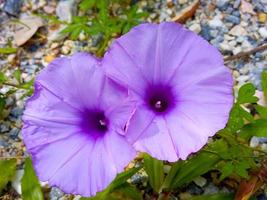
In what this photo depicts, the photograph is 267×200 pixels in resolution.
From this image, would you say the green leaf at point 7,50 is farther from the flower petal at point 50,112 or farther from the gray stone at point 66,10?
the flower petal at point 50,112

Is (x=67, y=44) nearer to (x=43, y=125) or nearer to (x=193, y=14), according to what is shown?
(x=193, y=14)

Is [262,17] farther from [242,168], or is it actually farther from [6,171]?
[6,171]

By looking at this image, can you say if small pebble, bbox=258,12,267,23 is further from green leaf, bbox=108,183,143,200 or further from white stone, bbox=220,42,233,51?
green leaf, bbox=108,183,143,200

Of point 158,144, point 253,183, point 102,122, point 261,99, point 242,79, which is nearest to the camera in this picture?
point 158,144

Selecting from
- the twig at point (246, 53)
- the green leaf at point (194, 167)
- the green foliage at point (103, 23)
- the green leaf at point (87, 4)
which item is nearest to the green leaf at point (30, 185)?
the green leaf at point (194, 167)

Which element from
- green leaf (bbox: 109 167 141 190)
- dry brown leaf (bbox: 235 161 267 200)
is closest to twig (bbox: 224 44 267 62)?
dry brown leaf (bbox: 235 161 267 200)

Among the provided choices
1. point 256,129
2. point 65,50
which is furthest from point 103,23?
point 256,129
